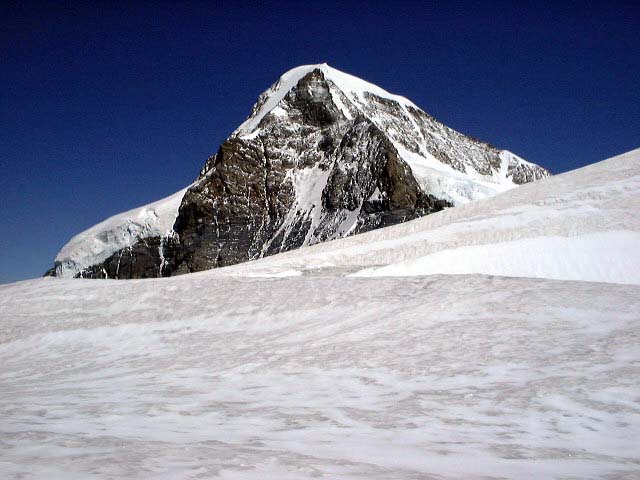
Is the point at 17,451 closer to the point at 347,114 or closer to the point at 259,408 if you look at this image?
the point at 259,408

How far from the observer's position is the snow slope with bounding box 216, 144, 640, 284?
1467cm

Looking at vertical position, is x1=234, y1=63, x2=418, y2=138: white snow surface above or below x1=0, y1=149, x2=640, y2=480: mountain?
above

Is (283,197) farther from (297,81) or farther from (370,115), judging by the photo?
(297,81)

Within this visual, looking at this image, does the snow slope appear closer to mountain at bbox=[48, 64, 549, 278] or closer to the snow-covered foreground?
the snow-covered foreground

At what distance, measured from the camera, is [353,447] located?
13.1 ft

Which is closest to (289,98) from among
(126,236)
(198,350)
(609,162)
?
(126,236)

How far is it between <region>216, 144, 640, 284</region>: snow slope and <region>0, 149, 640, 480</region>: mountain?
73 millimetres

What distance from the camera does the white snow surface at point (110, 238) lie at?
9588cm

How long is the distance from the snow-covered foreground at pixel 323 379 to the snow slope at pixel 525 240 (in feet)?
10.4

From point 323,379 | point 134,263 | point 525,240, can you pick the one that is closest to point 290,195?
point 134,263

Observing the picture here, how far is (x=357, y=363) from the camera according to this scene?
7.62 metres

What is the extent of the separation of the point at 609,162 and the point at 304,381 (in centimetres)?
1780

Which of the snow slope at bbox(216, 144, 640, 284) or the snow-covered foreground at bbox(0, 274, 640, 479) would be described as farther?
the snow slope at bbox(216, 144, 640, 284)

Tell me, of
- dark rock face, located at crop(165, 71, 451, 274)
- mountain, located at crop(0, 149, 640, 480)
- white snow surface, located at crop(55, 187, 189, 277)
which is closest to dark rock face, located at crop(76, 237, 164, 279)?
white snow surface, located at crop(55, 187, 189, 277)
